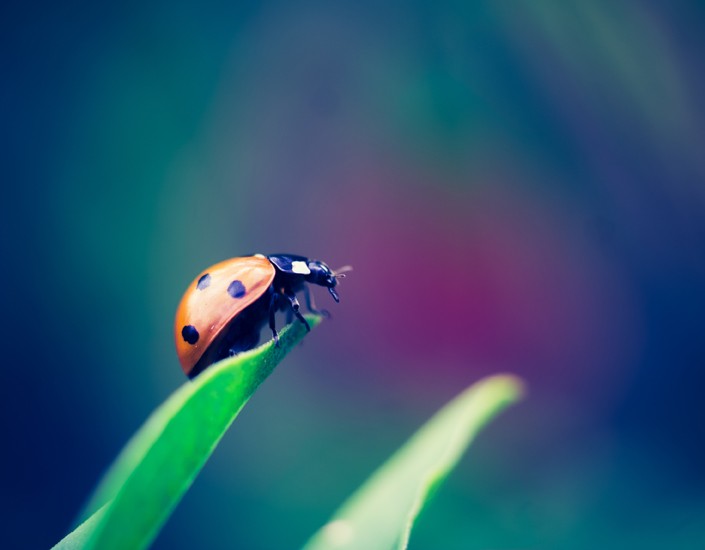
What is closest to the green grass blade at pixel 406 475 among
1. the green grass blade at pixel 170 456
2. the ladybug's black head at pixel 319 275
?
the green grass blade at pixel 170 456

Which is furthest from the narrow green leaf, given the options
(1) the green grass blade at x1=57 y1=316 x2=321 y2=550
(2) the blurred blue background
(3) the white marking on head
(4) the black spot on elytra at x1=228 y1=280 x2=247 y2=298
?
(2) the blurred blue background

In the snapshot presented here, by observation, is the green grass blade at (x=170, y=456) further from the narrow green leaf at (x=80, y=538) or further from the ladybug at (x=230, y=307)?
the ladybug at (x=230, y=307)

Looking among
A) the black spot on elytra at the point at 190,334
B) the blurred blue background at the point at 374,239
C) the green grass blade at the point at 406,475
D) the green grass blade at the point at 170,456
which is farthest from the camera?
the blurred blue background at the point at 374,239

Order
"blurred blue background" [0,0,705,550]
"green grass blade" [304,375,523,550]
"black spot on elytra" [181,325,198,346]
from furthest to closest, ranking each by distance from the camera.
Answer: "blurred blue background" [0,0,705,550] < "black spot on elytra" [181,325,198,346] < "green grass blade" [304,375,523,550]

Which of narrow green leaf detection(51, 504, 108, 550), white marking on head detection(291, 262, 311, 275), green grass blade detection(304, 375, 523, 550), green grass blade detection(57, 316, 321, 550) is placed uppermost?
white marking on head detection(291, 262, 311, 275)

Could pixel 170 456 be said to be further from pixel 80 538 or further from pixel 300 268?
pixel 300 268

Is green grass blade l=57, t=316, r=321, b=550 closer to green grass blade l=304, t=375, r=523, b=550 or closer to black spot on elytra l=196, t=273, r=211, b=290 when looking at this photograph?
green grass blade l=304, t=375, r=523, b=550
